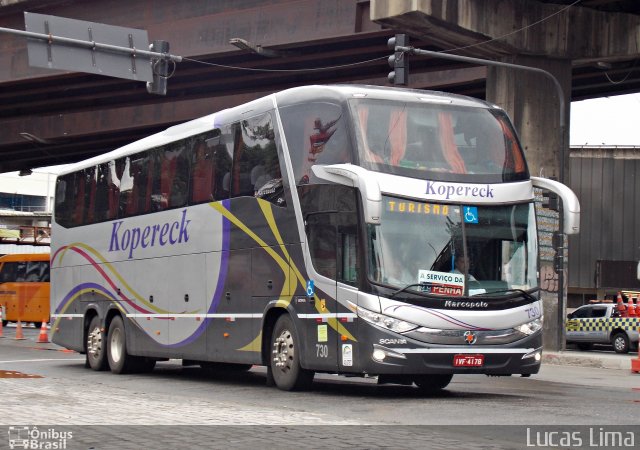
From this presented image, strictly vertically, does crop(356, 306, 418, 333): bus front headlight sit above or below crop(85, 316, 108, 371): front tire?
above

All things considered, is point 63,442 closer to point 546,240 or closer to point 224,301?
point 224,301

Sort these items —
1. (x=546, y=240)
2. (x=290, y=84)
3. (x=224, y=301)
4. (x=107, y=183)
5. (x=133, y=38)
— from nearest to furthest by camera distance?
(x=224, y=301)
(x=107, y=183)
(x=133, y=38)
(x=546, y=240)
(x=290, y=84)

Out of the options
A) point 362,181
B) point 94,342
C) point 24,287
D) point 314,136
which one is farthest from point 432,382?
point 24,287

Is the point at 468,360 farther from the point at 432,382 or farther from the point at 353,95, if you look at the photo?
the point at 353,95

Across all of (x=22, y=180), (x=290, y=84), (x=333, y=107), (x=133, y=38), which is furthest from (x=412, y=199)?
(x=22, y=180)

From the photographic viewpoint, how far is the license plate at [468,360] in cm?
1443

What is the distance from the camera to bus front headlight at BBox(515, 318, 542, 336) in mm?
14969

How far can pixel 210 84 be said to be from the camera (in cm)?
4178

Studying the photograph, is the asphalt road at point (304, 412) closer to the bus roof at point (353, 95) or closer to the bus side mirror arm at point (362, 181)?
the bus side mirror arm at point (362, 181)

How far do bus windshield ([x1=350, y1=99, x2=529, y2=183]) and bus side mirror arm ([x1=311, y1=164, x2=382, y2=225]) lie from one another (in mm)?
264

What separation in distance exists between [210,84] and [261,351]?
26.5 m

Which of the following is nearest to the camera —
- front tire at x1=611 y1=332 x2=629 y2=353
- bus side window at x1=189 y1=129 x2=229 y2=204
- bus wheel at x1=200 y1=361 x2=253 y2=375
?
bus side window at x1=189 y1=129 x2=229 y2=204

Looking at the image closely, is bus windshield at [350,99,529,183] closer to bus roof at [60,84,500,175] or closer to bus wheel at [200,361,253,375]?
bus roof at [60,84,500,175]

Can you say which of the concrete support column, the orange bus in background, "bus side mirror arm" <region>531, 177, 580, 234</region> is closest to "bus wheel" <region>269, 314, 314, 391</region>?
"bus side mirror arm" <region>531, 177, 580, 234</region>
